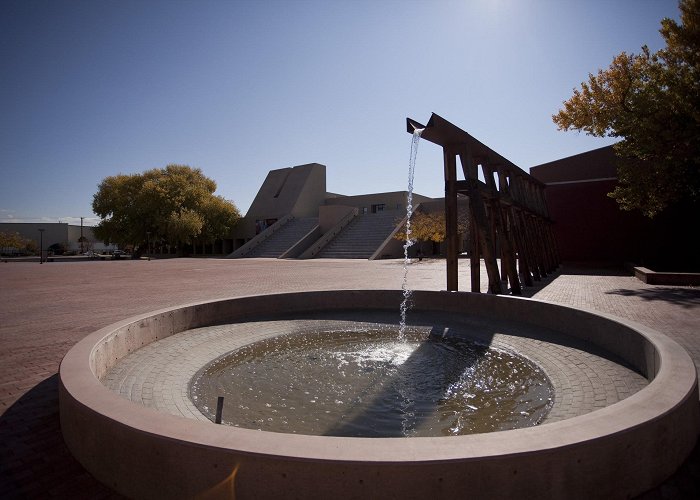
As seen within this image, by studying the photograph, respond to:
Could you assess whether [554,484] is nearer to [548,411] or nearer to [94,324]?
[548,411]

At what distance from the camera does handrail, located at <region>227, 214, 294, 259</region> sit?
1427 inches

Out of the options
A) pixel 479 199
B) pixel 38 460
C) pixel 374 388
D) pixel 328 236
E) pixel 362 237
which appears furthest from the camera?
pixel 328 236

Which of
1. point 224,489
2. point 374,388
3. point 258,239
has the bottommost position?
point 374,388

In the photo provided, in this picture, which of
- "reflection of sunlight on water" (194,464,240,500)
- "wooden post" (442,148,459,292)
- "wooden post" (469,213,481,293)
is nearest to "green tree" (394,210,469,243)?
"wooden post" (469,213,481,293)

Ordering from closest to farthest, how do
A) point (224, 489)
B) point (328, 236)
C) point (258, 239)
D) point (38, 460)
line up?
point (224, 489) < point (38, 460) < point (328, 236) < point (258, 239)

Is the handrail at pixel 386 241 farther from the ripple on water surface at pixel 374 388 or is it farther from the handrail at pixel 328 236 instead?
the ripple on water surface at pixel 374 388

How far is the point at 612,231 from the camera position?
869 inches

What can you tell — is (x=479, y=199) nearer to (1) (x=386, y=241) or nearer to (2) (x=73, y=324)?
(2) (x=73, y=324)

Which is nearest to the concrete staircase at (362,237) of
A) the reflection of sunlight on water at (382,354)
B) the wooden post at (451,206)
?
the wooden post at (451,206)

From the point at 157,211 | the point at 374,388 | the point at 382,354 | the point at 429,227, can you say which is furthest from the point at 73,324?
the point at 157,211

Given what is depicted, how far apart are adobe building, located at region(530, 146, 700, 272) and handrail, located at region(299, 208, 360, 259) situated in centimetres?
1731

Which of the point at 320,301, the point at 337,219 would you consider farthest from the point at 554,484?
the point at 337,219

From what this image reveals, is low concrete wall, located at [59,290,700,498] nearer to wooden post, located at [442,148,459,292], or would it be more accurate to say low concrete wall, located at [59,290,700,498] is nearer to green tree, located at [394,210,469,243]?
wooden post, located at [442,148,459,292]

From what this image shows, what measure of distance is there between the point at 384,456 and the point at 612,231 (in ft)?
81.2
